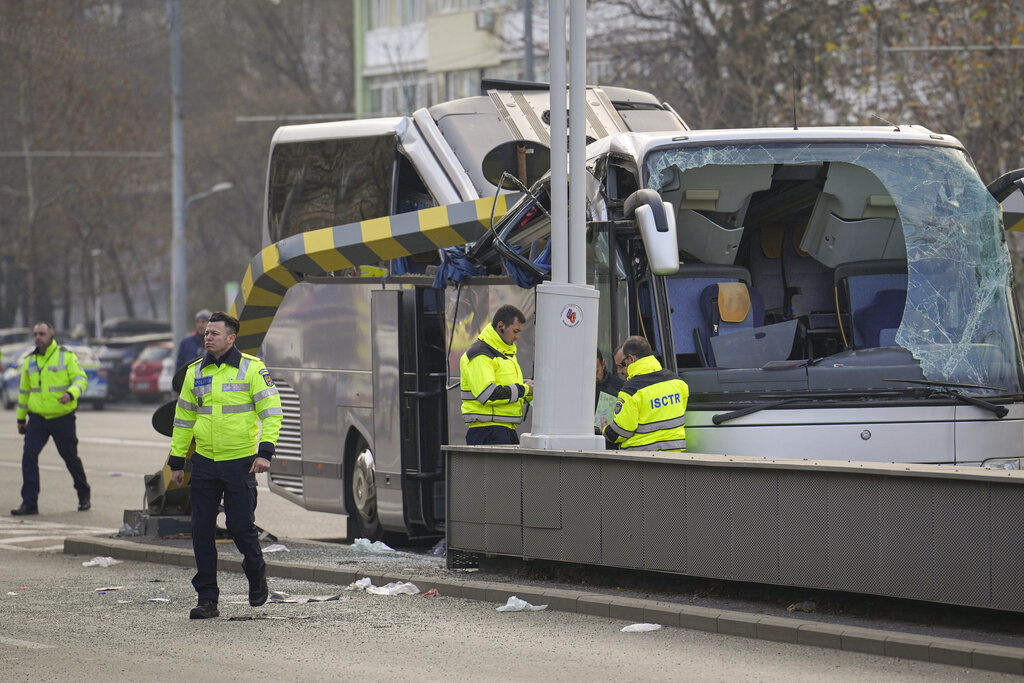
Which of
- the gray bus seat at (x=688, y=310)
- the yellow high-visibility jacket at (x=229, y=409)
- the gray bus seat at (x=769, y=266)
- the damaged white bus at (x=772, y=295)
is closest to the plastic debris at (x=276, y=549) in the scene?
the damaged white bus at (x=772, y=295)

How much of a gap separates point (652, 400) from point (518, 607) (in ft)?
4.91

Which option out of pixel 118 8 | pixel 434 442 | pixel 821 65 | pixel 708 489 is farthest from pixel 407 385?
pixel 118 8

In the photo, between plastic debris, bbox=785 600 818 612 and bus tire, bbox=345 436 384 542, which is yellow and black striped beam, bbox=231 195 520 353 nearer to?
bus tire, bbox=345 436 384 542

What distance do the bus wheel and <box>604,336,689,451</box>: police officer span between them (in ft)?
12.4

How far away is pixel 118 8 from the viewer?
7031 centimetres

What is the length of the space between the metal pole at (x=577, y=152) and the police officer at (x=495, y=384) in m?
0.92

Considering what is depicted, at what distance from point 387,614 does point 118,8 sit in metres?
64.3

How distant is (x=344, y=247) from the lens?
1392 centimetres

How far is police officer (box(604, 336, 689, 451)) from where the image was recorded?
33.6 feet

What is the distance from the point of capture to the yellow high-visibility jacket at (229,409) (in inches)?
386

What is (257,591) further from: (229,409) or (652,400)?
(652,400)

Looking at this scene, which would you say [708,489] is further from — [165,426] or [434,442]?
[165,426]

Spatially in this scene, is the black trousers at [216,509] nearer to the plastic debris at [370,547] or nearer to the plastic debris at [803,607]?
the plastic debris at [370,547]

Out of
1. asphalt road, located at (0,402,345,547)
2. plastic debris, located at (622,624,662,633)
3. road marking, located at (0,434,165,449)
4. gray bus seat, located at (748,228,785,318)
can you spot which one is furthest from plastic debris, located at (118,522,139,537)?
road marking, located at (0,434,165,449)
